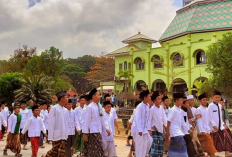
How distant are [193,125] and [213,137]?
4.15 ft

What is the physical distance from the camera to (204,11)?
39125mm

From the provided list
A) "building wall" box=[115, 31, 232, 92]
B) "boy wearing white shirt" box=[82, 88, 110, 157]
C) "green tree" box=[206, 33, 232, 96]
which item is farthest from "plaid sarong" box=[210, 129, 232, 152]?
"building wall" box=[115, 31, 232, 92]

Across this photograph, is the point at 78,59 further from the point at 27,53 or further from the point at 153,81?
the point at 153,81

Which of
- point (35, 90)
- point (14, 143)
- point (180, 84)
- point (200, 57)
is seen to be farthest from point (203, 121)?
point (180, 84)

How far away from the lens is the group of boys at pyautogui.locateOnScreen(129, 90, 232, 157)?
7855mm

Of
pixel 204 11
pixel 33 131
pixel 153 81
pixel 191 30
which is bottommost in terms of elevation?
pixel 33 131

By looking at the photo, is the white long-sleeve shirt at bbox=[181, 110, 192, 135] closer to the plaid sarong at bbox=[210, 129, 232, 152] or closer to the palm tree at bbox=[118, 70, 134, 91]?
the plaid sarong at bbox=[210, 129, 232, 152]

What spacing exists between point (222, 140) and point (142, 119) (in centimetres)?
324

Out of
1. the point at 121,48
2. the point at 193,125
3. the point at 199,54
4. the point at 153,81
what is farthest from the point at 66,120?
the point at 121,48

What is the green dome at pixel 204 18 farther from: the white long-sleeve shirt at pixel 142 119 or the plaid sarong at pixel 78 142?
the white long-sleeve shirt at pixel 142 119

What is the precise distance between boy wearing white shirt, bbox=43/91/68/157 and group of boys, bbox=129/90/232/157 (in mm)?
1666

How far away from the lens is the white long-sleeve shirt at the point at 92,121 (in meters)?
7.86

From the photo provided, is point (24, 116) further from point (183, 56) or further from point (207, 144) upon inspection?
point (183, 56)

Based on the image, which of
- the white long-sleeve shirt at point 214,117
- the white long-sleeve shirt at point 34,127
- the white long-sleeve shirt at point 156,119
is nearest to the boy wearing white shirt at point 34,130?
the white long-sleeve shirt at point 34,127
